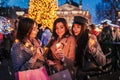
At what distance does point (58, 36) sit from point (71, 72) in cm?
63

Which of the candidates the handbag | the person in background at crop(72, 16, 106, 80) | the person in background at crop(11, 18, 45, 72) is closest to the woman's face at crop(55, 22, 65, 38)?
the person in background at crop(72, 16, 106, 80)

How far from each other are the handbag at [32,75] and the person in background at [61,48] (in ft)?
1.45

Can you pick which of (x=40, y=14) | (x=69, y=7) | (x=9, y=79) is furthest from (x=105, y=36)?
(x=69, y=7)

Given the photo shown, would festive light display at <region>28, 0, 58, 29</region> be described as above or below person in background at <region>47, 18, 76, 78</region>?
below

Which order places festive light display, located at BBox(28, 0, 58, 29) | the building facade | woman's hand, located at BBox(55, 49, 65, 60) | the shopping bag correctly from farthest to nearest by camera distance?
the building facade, festive light display, located at BBox(28, 0, 58, 29), woman's hand, located at BBox(55, 49, 65, 60), the shopping bag

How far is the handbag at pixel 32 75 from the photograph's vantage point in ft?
14.3

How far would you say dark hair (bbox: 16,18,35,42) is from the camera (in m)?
4.90

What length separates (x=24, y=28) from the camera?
4.90 metres

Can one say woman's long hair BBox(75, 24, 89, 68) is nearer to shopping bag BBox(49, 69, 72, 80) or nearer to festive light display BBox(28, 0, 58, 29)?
shopping bag BBox(49, 69, 72, 80)

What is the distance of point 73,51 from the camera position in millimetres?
5039

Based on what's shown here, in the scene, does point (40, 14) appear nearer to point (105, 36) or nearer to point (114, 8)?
point (105, 36)

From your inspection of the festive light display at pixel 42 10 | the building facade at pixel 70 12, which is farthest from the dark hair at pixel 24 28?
the building facade at pixel 70 12

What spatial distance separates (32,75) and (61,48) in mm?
711

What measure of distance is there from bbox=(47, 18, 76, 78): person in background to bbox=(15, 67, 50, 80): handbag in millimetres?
441
